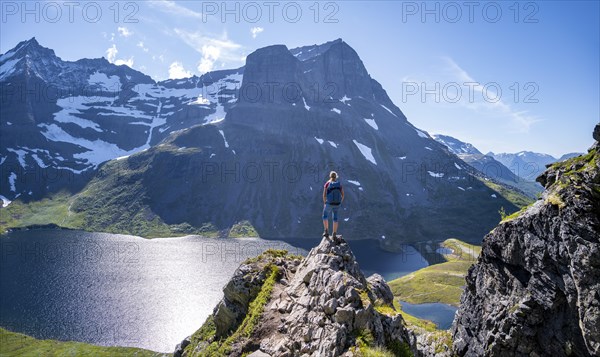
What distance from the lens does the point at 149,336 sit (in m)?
98.8

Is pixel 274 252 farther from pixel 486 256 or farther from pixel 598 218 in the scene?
pixel 598 218

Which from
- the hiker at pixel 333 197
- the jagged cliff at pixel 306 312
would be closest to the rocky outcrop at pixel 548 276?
the jagged cliff at pixel 306 312

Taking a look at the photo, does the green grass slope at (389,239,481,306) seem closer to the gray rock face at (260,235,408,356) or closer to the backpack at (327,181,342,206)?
the backpack at (327,181,342,206)

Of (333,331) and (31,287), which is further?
(31,287)

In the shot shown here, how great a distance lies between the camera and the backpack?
77.6ft

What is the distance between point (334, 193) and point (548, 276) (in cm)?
1283

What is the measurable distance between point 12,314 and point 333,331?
13380cm

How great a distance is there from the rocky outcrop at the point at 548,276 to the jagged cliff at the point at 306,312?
21.4 ft

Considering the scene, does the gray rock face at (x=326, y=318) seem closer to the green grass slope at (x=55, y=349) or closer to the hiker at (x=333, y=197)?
the hiker at (x=333, y=197)

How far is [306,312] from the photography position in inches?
750

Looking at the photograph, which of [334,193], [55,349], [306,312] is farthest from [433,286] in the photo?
[306,312]

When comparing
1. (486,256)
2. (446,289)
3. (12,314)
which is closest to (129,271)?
(12,314)

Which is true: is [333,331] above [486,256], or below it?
below

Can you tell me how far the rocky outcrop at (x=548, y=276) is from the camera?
1672 cm
